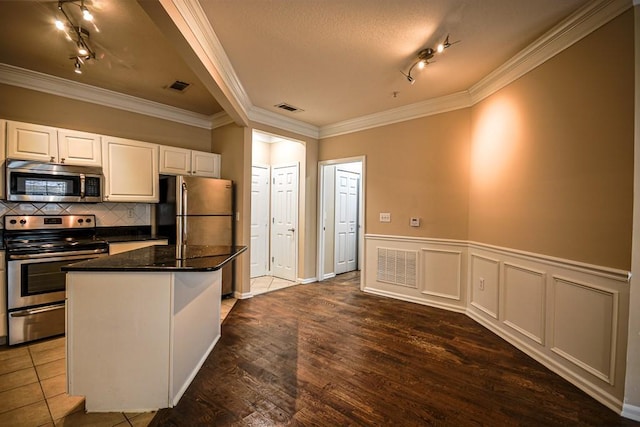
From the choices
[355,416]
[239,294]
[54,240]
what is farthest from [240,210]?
[355,416]

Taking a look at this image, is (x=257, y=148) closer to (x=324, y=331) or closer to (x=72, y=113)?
(x=72, y=113)

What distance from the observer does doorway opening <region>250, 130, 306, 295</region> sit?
5.03 m

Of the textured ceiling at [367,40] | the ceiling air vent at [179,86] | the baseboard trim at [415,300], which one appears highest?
the textured ceiling at [367,40]

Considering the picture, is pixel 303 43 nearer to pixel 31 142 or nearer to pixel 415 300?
pixel 31 142

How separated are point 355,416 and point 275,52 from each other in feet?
9.80

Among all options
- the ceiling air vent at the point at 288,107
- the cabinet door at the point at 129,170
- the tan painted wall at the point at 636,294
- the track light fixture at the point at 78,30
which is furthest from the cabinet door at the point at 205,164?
the tan painted wall at the point at 636,294

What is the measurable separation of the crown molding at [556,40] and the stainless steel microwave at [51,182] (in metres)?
4.53

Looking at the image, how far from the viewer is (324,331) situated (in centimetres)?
300

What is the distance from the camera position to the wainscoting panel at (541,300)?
6.22 ft

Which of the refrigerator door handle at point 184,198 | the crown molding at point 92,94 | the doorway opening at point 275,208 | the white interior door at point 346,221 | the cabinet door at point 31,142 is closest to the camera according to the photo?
the cabinet door at point 31,142

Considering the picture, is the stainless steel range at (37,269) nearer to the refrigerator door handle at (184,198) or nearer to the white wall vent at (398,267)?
the refrigerator door handle at (184,198)

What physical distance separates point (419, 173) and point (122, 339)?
12.0 feet

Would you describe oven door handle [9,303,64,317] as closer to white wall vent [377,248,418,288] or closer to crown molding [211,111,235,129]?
crown molding [211,111,235,129]

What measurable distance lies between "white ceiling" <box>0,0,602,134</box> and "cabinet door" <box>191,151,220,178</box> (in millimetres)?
801
